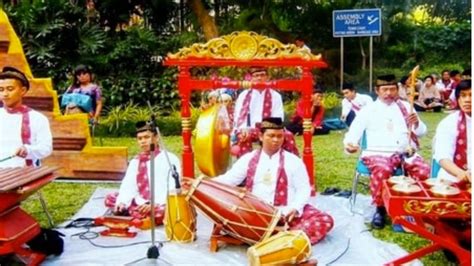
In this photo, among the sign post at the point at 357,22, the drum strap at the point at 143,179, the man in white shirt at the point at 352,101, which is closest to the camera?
the drum strap at the point at 143,179

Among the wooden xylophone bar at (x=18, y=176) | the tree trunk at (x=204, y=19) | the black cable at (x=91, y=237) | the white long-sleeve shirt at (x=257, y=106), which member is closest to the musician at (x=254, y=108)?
the white long-sleeve shirt at (x=257, y=106)

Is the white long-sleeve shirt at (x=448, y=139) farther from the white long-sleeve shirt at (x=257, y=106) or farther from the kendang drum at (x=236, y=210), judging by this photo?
the white long-sleeve shirt at (x=257, y=106)

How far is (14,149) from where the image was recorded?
4.57m

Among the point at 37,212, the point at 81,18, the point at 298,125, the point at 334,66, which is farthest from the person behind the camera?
the point at 334,66

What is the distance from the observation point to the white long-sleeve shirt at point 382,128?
5.03 metres

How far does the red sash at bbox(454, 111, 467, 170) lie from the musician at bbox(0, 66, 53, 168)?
2831 millimetres

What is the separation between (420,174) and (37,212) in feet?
10.4

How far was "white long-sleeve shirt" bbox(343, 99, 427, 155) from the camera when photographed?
5027 millimetres

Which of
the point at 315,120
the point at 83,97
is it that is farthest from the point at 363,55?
the point at 83,97

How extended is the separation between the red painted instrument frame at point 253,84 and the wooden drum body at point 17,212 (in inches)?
77.8

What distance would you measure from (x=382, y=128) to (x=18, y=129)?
279cm

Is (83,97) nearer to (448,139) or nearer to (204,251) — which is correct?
(204,251)

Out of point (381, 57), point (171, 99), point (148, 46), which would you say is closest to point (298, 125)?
point (171, 99)

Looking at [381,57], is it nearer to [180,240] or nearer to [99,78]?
[99,78]
